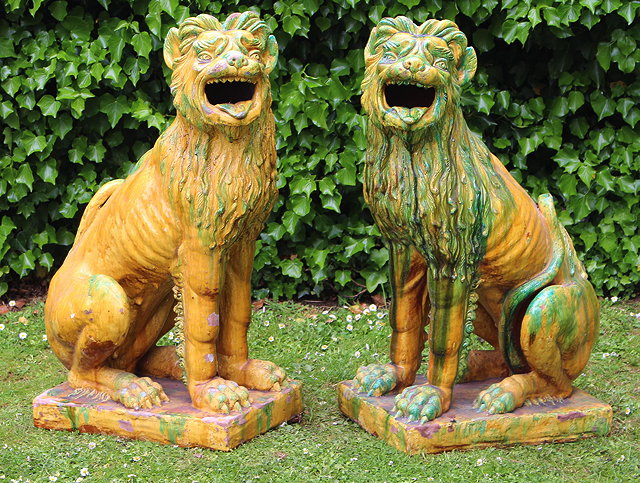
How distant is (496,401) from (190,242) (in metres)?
1.58

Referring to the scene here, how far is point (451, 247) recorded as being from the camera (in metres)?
3.90

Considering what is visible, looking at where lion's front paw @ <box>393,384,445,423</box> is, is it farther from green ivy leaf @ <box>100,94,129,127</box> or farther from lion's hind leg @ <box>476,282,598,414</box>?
green ivy leaf @ <box>100,94,129,127</box>

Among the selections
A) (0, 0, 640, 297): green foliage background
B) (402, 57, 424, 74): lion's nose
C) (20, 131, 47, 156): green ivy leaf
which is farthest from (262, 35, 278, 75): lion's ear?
(20, 131, 47, 156): green ivy leaf

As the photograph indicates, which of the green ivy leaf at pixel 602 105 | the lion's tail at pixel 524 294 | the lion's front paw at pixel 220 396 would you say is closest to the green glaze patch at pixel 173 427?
the lion's front paw at pixel 220 396

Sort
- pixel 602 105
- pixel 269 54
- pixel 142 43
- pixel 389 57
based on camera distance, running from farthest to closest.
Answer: pixel 602 105 < pixel 142 43 < pixel 269 54 < pixel 389 57

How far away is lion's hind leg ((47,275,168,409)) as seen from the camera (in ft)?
13.7

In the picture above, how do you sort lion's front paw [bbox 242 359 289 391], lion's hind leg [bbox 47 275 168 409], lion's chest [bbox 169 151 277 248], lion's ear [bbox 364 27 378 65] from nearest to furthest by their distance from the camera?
1. lion's ear [bbox 364 27 378 65]
2. lion's chest [bbox 169 151 277 248]
3. lion's hind leg [bbox 47 275 168 409]
4. lion's front paw [bbox 242 359 289 391]

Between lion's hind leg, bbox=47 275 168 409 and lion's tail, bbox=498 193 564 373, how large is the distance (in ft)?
5.46

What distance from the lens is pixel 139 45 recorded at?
6.12m

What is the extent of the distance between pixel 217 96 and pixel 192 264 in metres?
0.76

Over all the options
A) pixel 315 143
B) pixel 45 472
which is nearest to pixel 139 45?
pixel 315 143

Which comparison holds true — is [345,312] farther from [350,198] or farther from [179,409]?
[179,409]

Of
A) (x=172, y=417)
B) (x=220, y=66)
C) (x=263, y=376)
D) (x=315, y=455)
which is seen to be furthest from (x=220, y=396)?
(x=220, y=66)

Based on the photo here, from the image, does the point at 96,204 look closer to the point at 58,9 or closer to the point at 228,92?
the point at 228,92
